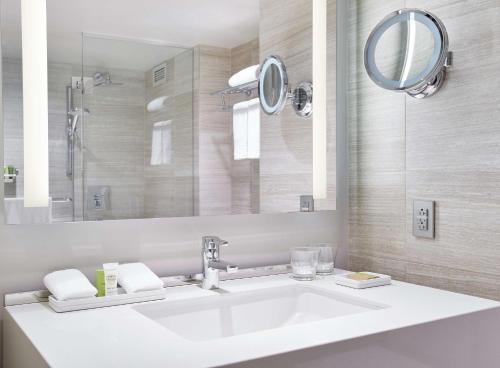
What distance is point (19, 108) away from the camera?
1229mm

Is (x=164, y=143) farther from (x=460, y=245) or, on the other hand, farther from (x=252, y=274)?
(x=460, y=245)

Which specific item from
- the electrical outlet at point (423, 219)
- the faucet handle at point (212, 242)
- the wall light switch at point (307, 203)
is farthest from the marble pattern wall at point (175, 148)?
the electrical outlet at point (423, 219)

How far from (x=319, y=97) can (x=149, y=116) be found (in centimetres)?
59

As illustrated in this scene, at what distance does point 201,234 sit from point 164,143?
10.9 inches

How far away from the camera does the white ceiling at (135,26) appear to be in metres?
1.27

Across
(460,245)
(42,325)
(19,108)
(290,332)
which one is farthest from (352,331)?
(19,108)

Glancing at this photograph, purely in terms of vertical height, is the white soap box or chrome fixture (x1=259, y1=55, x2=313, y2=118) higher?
chrome fixture (x1=259, y1=55, x2=313, y2=118)

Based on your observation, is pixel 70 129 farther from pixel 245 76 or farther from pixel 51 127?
pixel 245 76

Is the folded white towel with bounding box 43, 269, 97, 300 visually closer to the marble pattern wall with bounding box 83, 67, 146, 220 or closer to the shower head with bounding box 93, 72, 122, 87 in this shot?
the marble pattern wall with bounding box 83, 67, 146, 220

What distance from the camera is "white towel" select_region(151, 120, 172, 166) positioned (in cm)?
140

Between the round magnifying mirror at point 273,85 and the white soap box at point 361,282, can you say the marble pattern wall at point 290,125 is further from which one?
the white soap box at point 361,282

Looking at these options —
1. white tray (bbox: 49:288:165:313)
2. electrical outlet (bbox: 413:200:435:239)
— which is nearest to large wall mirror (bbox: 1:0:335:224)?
white tray (bbox: 49:288:165:313)

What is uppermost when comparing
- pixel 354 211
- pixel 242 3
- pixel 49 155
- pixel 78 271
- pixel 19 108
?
pixel 242 3

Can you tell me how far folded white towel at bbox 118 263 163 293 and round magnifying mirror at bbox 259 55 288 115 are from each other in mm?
620
